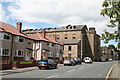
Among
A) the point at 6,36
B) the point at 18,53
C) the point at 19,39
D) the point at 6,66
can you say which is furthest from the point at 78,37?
the point at 6,66

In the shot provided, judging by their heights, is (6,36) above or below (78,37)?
below

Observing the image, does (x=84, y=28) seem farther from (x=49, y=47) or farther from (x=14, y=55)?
(x=14, y=55)

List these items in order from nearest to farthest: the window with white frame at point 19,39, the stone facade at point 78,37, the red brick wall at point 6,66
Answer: the red brick wall at point 6,66 < the window with white frame at point 19,39 < the stone facade at point 78,37

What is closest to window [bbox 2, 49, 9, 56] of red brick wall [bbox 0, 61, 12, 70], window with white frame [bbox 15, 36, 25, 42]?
window with white frame [bbox 15, 36, 25, 42]

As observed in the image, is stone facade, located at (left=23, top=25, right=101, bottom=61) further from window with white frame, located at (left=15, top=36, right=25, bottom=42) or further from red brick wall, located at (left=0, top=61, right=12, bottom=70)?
red brick wall, located at (left=0, top=61, right=12, bottom=70)

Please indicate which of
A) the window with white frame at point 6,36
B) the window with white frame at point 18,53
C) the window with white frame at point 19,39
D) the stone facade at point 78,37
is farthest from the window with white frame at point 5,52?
the stone facade at point 78,37

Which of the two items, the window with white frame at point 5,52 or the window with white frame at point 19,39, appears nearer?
the window with white frame at point 5,52

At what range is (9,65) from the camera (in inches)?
991

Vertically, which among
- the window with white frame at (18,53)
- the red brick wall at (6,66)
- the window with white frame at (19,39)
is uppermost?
the window with white frame at (19,39)

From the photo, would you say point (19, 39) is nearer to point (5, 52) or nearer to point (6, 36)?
point (6, 36)

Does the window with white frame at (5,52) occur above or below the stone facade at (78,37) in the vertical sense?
below

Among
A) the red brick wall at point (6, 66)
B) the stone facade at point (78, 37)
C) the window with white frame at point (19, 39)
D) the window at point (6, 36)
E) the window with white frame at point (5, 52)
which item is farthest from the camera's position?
the stone facade at point (78, 37)

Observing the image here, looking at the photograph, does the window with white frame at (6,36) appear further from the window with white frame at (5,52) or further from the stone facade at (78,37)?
the stone facade at (78,37)

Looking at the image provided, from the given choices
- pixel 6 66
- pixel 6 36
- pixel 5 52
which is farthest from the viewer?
pixel 5 52
